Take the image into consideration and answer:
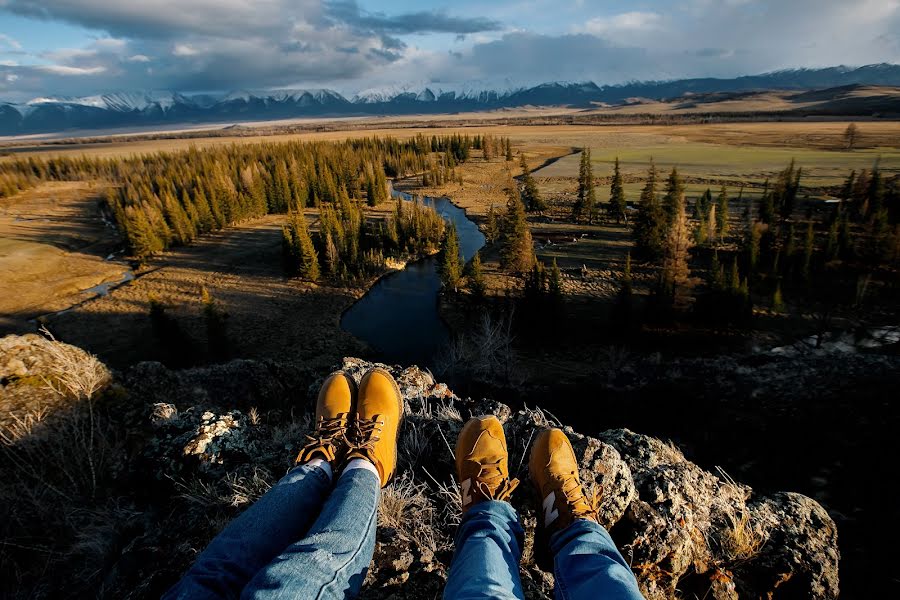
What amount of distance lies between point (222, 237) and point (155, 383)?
48.5m

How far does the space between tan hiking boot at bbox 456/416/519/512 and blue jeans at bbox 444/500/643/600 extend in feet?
0.52

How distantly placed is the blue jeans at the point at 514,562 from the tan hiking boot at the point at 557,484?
0.12m

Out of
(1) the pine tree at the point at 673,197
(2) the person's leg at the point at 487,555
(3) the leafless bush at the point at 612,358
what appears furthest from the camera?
(1) the pine tree at the point at 673,197

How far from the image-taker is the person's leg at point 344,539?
2.30 metres

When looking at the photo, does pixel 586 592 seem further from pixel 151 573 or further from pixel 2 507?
pixel 2 507

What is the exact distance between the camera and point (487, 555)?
8.59 feet

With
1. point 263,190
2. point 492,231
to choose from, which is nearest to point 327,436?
point 492,231

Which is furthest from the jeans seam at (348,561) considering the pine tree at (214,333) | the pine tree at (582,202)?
the pine tree at (582,202)

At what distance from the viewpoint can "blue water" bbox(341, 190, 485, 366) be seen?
27.1m

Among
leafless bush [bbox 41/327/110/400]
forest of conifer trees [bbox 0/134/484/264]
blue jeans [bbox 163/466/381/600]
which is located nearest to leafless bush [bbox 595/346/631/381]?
leafless bush [bbox 41/327/110/400]

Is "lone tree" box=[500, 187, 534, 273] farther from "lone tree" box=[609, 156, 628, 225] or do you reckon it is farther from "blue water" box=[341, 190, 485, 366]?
"lone tree" box=[609, 156, 628, 225]

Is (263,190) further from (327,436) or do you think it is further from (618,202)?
(327,436)

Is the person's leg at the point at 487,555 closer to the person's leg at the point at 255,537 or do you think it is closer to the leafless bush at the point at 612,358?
the person's leg at the point at 255,537

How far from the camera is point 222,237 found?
164 feet
